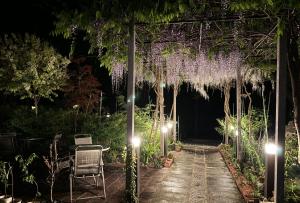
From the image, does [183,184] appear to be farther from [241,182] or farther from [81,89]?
[81,89]

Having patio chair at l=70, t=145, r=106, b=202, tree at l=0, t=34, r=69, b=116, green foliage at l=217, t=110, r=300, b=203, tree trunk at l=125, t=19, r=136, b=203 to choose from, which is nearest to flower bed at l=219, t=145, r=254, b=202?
green foliage at l=217, t=110, r=300, b=203

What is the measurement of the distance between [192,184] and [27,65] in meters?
6.58

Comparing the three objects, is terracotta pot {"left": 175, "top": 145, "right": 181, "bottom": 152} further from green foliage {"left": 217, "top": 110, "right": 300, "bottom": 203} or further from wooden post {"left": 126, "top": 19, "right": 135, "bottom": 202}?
wooden post {"left": 126, "top": 19, "right": 135, "bottom": 202}

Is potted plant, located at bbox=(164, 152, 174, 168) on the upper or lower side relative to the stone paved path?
upper

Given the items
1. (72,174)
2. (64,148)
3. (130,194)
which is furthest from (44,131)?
(130,194)

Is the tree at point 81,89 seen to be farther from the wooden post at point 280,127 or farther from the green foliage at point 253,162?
the wooden post at point 280,127

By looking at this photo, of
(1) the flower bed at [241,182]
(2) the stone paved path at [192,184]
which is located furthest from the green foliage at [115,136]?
(1) the flower bed at [241,182]

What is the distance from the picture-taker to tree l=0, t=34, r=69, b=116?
10398mm

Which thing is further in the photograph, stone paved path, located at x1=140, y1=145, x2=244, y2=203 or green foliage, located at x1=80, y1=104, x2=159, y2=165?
green foliage, located at x1=80, y1=104, x2=159, y2=165

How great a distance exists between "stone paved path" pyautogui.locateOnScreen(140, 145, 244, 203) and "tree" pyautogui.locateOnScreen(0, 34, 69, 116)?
15.6ft

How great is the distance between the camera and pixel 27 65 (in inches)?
414

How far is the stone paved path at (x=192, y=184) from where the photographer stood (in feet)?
18.7

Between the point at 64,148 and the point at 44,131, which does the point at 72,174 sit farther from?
the point at 44,131

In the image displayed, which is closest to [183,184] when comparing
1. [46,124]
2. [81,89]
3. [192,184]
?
[192,184]
